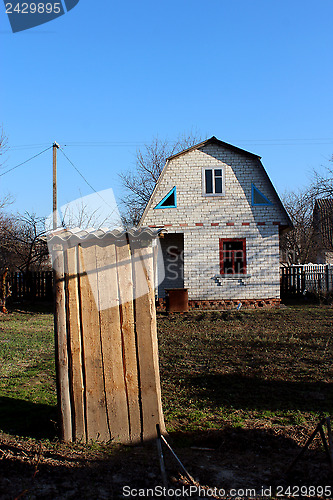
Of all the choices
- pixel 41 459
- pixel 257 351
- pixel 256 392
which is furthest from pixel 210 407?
pixel 257 351

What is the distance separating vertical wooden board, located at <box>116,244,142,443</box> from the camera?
3.97 metres

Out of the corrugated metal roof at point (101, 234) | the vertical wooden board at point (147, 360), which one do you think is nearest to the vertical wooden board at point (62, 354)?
the corrugated metal roof at point (101, 234)

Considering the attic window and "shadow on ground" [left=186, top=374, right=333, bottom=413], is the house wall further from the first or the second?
"shadow on ground" [left=186, top=374, right=333, bottom=413]

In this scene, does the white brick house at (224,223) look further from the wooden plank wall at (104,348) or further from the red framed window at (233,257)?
the wooden plank wall at (104,348)

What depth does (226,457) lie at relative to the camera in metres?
3.70

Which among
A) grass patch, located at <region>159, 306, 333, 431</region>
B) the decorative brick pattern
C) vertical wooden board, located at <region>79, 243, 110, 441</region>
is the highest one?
vertical wooden board, located at <region>79, 243, 110, 441</region>

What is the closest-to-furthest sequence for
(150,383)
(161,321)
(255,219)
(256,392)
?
1. (150,383)
2. (256,392)
3. (161,321)
4. (255,219)

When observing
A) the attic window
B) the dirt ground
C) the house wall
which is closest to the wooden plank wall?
the dirt ground

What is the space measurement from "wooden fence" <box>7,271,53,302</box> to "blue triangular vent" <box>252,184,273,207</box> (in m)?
10.1

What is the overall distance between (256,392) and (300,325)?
6271 mm

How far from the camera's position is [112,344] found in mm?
3988

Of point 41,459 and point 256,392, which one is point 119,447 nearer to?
point 41,459

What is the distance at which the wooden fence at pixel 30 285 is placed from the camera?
19.2 metres

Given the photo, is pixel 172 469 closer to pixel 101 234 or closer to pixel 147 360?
pixel 147 360
